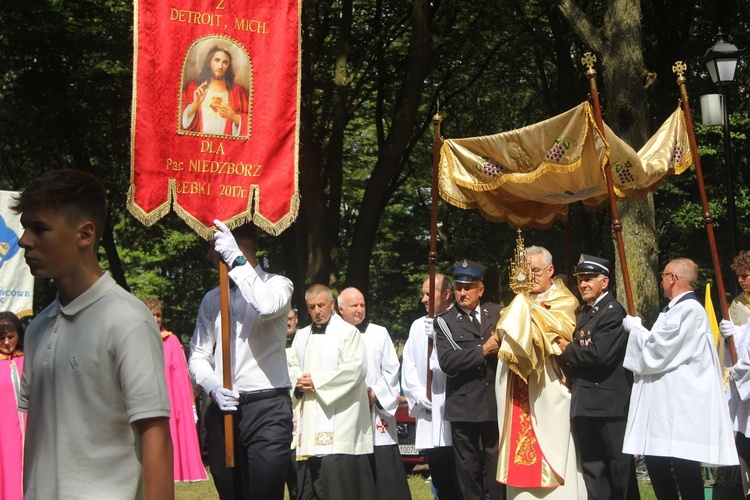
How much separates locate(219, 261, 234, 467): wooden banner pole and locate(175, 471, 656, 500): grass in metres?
5.88

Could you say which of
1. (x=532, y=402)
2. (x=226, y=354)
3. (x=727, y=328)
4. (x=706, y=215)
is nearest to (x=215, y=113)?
(x=226, y=354)

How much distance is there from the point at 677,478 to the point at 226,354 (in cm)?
409

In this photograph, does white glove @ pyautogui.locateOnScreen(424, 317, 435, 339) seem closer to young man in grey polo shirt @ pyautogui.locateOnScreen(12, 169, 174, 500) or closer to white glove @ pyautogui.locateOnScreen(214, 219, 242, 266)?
white glove @ pyautogui.locateOnScreen(214, 219, 242, 266)

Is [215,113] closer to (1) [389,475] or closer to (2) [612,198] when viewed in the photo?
(2) [612,198]

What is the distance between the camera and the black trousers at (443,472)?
10.2 meters

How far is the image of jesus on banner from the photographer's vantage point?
7.26 meters

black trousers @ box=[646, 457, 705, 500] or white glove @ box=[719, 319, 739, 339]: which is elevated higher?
white glove @ box=[719, 319, 739, 339]

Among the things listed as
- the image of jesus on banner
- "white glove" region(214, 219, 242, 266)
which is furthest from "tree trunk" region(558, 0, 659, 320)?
"white glove" region(214, 219, 242, 266)

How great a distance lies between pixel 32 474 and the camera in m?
3.65

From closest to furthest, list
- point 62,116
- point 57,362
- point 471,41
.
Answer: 1. point 57,362
2. point 62,116
3. point 471,41

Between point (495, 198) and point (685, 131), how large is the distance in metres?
1.97

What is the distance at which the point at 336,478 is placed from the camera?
9750 mm

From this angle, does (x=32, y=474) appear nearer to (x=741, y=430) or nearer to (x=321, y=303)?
(x=321, y=303)

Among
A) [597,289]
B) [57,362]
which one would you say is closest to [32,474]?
[57,362]
